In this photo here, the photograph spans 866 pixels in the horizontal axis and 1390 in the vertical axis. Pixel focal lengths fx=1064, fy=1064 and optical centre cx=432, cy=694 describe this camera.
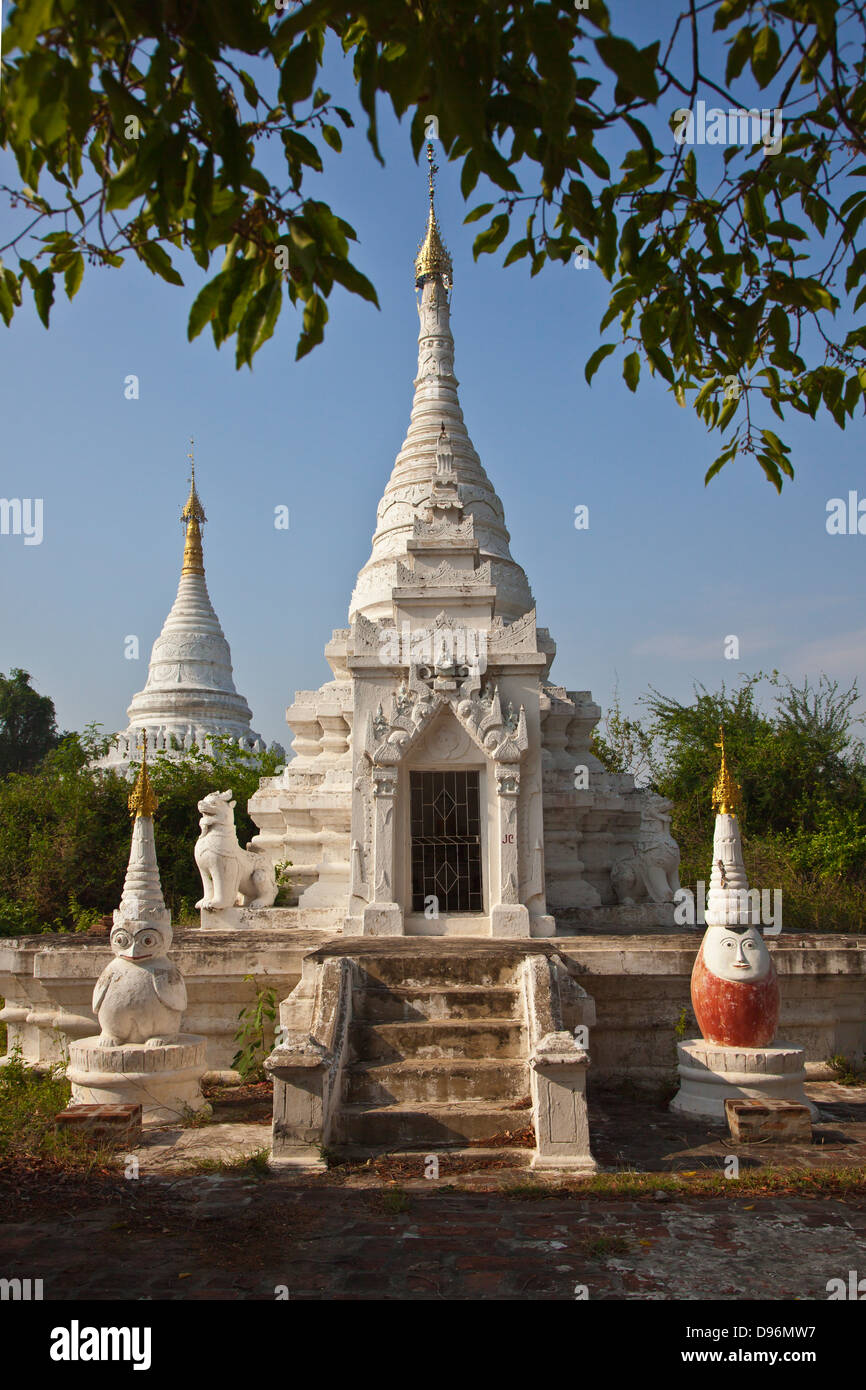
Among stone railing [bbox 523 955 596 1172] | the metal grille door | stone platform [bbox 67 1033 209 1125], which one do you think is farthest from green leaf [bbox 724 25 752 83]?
the metal grille door

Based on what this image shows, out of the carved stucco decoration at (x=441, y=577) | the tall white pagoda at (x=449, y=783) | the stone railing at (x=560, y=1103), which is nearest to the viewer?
the stone railing at (x=560, y=1103)

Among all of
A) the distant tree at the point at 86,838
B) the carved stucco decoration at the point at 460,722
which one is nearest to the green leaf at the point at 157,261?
the carved stucco decoration at the point at 460,722

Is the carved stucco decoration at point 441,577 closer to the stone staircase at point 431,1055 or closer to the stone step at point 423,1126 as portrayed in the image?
the stone staircase at point 431,1055

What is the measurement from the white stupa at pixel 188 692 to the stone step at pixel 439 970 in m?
22.0

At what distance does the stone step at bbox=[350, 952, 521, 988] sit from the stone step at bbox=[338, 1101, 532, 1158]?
67.7 inches

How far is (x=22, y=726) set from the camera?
46.4 metres

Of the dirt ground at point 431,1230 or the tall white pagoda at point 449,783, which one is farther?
the tall white pagoda at point 449,783

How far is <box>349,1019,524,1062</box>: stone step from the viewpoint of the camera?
907 cm

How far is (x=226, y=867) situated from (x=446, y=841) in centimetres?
314

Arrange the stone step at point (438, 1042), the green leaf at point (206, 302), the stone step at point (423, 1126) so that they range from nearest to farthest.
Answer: the green leaf at point (206, 302)
the stone step at point (423, 1126)
the stone step at point (438, 1042)

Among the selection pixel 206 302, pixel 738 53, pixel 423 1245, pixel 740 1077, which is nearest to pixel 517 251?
pixel 738 53

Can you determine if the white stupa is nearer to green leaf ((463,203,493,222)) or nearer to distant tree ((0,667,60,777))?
distant tree ((0,667,60,777))

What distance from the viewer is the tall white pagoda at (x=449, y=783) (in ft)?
40.9

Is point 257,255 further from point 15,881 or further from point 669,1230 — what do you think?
point 15,881
